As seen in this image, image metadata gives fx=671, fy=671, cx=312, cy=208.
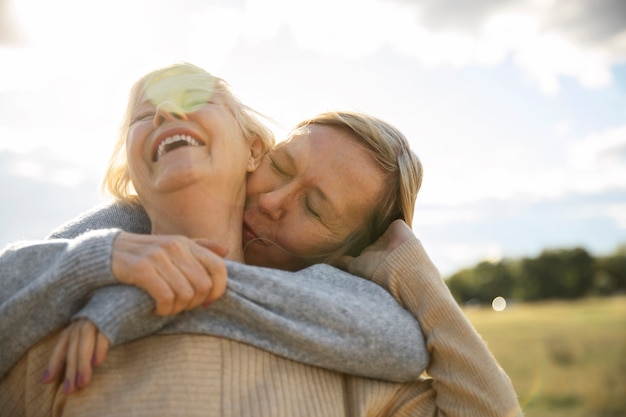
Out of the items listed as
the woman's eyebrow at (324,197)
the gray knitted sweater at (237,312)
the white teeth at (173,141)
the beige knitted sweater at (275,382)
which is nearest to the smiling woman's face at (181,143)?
the white teeth at (173,141)

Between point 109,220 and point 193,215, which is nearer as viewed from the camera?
point 193,215

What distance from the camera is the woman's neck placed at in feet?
10.00

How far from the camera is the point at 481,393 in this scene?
2867 millimetres

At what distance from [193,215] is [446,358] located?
1.30 meters

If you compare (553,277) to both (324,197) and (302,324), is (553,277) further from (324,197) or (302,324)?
(302,324)

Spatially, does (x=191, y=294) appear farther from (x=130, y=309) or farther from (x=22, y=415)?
(x=22, y=415)

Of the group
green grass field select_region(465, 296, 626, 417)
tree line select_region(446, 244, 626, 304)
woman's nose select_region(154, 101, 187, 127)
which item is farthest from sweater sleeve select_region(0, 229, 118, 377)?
tree line select_region(446, 244, 626, 304)

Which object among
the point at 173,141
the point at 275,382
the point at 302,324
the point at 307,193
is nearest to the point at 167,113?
the point at 173,141

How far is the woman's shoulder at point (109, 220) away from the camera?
328 centimetres

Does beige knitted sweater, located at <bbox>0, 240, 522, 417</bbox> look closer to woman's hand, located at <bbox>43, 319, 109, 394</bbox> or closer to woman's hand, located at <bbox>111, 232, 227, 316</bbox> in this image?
woman's hand, located at <bbox>43, 319, 109, 394</bbox>

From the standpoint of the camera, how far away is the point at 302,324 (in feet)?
8.64

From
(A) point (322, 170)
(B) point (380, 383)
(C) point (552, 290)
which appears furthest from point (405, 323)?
(C) point (552, 290)

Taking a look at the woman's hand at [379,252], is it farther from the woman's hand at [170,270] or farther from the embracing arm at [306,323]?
the woman's hand at [170,270]

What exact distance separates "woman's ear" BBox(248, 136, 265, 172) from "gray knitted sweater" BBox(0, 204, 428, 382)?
0.85 m
